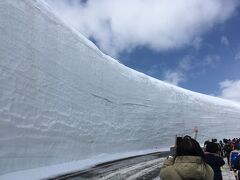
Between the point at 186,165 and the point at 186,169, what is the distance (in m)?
0.04

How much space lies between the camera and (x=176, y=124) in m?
39.1

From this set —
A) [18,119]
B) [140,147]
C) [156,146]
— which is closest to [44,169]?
[18,119]

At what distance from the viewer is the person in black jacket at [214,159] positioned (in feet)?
13.9

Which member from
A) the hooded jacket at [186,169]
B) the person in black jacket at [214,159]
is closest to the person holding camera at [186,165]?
the hooded jacket at [186,169]

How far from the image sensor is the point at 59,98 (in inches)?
709

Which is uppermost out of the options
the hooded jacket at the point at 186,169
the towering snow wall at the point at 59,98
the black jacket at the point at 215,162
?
the towering snow wall at the point at 59,98

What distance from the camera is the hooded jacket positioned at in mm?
2900

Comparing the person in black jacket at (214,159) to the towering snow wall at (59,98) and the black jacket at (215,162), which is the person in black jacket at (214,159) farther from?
the towering snow wall at (59,98)

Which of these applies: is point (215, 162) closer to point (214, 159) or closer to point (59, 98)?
point (214, 159)

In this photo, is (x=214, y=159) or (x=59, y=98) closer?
(x=214, y=159)

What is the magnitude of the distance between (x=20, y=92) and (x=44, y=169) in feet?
10.5

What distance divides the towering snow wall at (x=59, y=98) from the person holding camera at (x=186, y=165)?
34.3 feet

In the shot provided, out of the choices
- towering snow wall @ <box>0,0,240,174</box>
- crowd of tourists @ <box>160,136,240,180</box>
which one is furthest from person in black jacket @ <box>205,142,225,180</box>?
towering snow wall @ <box>0,0,240,174</box>

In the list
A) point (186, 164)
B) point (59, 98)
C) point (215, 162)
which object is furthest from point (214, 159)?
point (59, 98)
